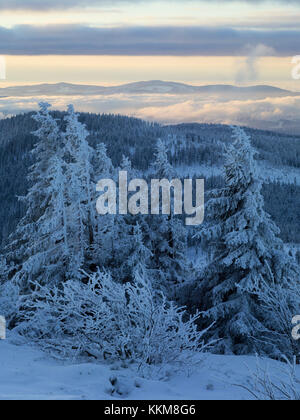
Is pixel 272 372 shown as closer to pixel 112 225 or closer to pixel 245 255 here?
pixel 245 255

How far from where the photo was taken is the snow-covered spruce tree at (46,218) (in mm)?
17578

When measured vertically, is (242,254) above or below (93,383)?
above

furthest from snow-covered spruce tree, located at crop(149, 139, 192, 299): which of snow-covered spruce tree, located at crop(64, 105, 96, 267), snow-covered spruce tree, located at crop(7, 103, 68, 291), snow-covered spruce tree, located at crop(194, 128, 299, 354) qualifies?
snow-covered spruce tree, located at crop(7, 103, 68, 291)

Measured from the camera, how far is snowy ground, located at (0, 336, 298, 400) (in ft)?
24.7

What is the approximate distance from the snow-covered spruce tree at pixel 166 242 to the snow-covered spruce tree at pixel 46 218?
5.07m

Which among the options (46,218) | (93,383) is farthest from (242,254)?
(93,383)

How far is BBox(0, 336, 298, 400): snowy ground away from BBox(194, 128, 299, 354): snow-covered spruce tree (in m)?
4.88

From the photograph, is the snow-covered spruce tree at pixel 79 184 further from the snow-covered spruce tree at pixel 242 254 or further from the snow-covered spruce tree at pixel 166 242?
the snow-covered spruce tree at pixel 242 254

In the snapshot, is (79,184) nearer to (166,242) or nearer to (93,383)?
(166,242)

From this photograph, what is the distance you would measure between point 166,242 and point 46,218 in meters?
6.29

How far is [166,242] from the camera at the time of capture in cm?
2186
